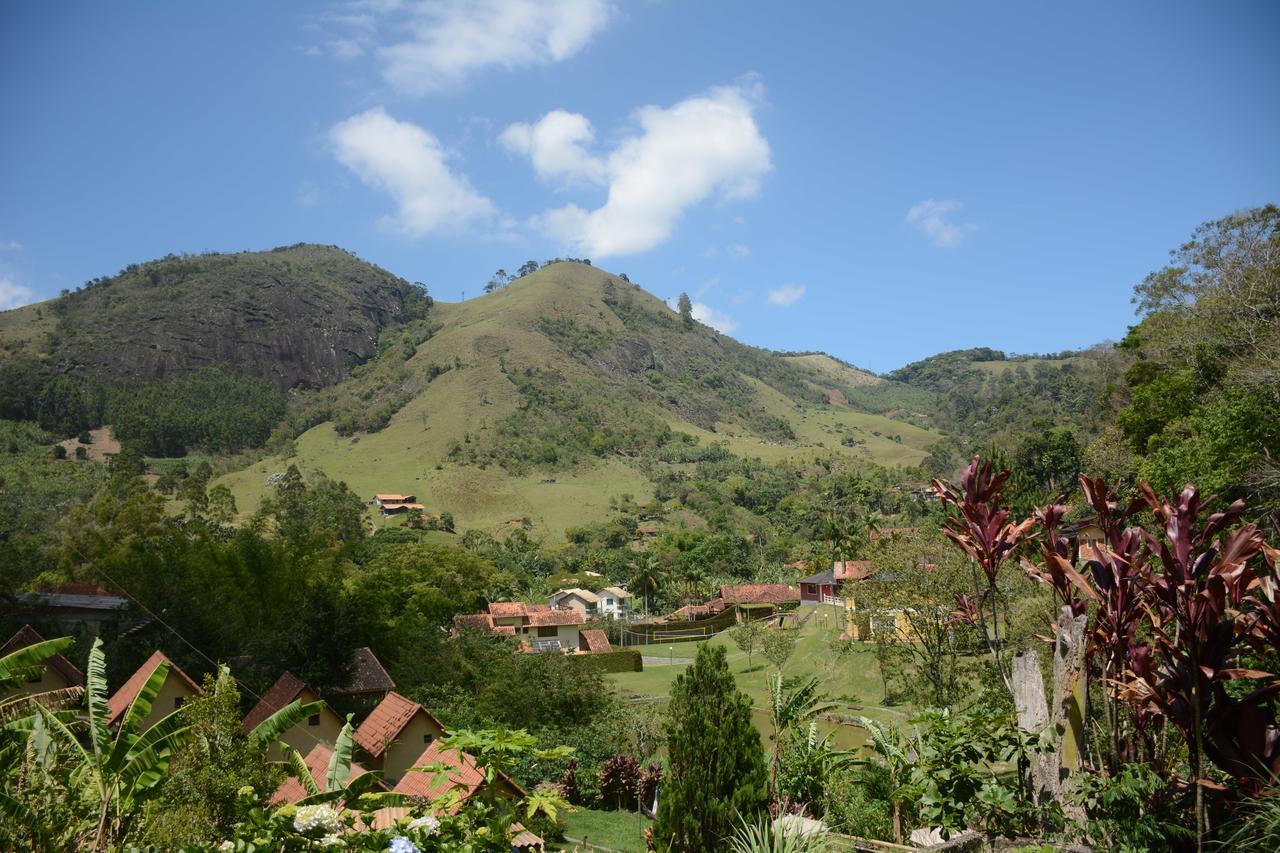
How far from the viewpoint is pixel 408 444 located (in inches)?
4518

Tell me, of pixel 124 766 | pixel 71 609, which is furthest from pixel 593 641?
pixel 124 766

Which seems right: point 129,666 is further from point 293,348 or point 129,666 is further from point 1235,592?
point 293,348

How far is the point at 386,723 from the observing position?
1972 cm

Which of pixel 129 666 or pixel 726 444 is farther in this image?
pixel 726 444

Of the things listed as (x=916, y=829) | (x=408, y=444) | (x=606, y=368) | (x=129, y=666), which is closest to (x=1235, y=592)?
(x=916, y=829)

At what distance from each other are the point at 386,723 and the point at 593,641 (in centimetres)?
3056

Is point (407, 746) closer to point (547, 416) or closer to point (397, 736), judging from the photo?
point (397, 736)

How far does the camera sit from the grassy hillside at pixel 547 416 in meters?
102

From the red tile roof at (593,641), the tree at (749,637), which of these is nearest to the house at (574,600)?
the red tile roof at (593,641)

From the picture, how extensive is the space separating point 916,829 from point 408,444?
10950cm

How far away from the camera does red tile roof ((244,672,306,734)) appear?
19.1 metres

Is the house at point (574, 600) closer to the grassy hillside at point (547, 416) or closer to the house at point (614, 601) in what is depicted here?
the house at point (614, 601)

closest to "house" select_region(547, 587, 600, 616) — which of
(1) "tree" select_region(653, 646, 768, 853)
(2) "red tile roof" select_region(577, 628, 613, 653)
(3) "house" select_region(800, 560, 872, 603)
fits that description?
(2) "red tile roof" select_region(577, 628, 613, 653)

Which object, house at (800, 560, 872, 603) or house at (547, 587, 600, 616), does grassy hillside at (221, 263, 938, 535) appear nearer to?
house at (547, 587, 600, 616)
